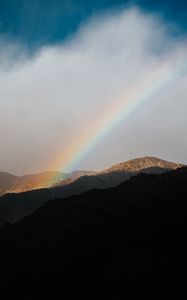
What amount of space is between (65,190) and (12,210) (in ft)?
112

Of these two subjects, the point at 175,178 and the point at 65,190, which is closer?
the point at 175,178

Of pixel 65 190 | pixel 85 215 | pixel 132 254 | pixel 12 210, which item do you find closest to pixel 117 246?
pixel 132 254

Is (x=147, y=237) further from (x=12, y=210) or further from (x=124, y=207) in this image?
(x=12, y=210)

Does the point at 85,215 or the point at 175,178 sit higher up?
the point at 175,178

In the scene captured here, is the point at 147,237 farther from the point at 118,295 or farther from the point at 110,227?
the point at 118,295

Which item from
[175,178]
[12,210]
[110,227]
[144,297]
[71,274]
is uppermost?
[12,210]

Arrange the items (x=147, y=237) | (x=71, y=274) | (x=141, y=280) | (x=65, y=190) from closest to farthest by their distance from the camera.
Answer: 1. (x=141, y=280)
2. (x=71, y=274)
3. (x=147, y=237)
4. (x=65, y=190)

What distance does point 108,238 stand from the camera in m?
58.8

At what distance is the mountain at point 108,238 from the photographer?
51.5 m

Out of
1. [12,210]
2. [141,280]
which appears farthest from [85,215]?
[12,210]

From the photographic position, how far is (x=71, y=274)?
53219mm

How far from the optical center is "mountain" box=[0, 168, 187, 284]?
5150cm

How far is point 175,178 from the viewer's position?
249 ft

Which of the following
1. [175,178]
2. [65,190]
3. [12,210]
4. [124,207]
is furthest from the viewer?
[65,190]
